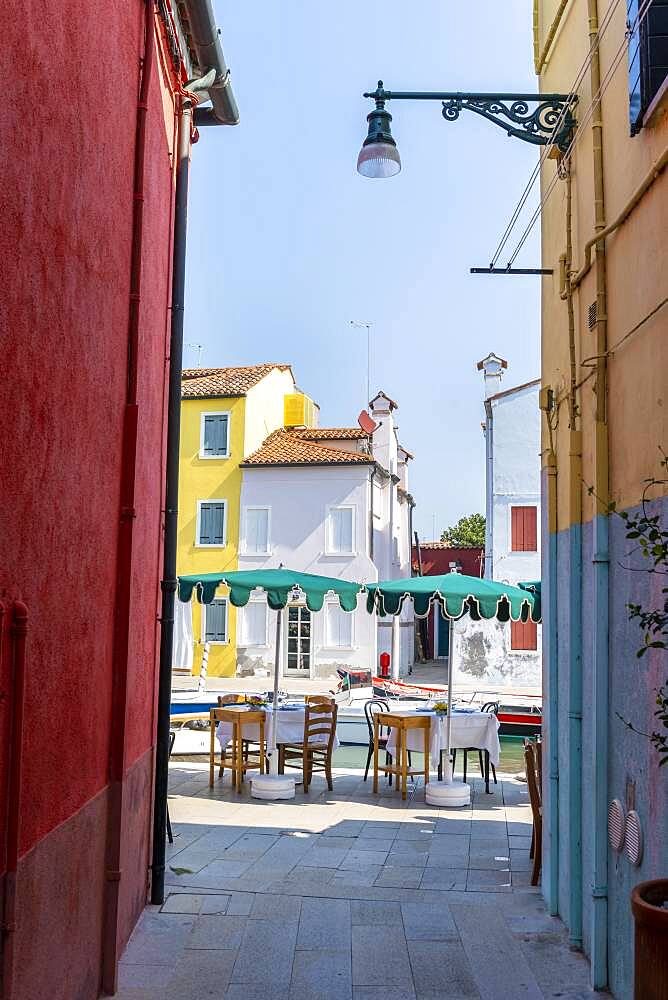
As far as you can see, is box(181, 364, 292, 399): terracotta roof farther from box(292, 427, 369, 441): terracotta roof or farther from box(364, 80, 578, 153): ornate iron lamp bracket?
box(364, 80, 578, 153): ornate iron lamp bracket

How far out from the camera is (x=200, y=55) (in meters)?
8.27

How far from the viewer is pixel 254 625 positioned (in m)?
31.2

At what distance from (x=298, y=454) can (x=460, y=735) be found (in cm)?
1973

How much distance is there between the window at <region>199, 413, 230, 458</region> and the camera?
105 ft

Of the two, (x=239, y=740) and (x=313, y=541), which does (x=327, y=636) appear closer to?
(x=313, y=541)

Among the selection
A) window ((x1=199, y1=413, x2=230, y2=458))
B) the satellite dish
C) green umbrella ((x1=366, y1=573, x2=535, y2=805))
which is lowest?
green umbrella ((x1=366, y1=573, x2=535, y2=805))

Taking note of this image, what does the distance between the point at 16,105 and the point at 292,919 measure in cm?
578

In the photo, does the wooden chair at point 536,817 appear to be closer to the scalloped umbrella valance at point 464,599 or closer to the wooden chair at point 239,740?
the scalloped umbrella valance at point 464,599

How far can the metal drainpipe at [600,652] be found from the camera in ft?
19.2

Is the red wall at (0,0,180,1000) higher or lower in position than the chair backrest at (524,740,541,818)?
higher

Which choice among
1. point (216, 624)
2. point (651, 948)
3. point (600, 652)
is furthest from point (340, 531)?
point (651, 948)

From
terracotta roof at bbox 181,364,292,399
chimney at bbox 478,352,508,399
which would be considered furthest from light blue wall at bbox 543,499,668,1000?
terracotta roof at bbox 181,364,292,399

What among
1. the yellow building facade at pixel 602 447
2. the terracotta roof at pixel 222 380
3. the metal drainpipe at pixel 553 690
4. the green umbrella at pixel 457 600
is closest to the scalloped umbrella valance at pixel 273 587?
the green umbrella at pixel 457 600

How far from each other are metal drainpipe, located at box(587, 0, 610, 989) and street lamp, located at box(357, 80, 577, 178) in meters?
1.15
